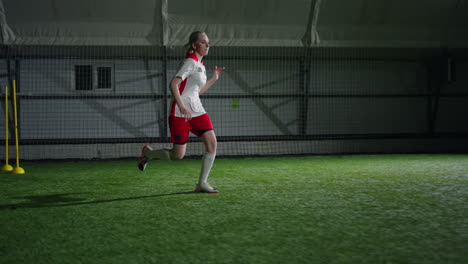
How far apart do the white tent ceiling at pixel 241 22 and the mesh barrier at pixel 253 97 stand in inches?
50.4

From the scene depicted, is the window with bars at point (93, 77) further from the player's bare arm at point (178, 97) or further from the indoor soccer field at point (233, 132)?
the player's bare arm at point (178, 97)

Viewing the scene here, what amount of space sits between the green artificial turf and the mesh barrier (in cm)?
577

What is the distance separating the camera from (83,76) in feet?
42.0

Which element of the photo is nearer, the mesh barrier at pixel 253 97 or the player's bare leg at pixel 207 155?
the player's bare leg at pixel 207 155

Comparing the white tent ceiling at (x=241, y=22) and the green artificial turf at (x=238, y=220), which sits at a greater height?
the white tent ceiling at (x=241, y=22)

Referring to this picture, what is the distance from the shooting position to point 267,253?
2.68 meters

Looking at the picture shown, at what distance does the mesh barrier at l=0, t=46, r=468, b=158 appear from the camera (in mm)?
12258

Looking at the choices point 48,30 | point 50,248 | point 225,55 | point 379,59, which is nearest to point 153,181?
point 50,248

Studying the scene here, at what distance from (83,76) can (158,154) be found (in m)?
8.35

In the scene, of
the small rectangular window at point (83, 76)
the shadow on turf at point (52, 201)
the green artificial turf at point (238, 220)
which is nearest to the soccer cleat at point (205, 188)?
the green artificial turf at point (238, 220)

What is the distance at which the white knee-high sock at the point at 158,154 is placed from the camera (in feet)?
17.2

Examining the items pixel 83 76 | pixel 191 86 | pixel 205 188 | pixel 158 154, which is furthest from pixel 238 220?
pixel 83 76

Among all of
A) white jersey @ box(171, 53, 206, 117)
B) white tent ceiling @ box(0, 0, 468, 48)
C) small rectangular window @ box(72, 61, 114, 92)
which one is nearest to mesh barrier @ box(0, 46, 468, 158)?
small rectangular window @ box(72, 61, 114, 92)

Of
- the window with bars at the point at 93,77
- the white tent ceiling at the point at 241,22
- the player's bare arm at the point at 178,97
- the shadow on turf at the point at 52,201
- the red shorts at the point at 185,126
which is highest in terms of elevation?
the white tent ceiling at the point at 241,22
